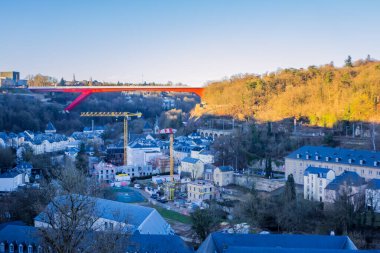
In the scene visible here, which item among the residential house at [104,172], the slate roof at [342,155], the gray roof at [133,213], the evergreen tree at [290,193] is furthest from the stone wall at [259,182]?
the gray roof at [133,213]

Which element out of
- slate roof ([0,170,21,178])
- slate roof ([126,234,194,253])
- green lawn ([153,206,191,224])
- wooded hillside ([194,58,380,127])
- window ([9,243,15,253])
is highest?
wooded hillside ([194,58,380,127])

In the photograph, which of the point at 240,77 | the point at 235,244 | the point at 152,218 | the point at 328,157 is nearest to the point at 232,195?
the point at 328,157

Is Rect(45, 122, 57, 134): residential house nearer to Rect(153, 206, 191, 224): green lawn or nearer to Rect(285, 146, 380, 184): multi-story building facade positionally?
Rect(153, 206, 191, 224): green lawn

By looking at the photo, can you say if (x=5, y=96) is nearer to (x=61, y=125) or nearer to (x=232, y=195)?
(x=61, y=125)

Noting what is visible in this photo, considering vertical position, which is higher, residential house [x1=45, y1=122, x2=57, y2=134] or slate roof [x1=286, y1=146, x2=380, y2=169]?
slate roof [x1=286, y1=146, x2=380, y2=169]

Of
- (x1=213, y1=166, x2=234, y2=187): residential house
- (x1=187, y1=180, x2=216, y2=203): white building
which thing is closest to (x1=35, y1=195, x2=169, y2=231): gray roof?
(x1=187, y1=180, x2=216, y2=203): white building

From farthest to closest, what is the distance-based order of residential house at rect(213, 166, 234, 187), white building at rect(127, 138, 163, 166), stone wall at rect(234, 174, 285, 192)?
white building at rect(127, 138, 163, 166) < residential house at rect(213, 166, 234, 187) < stone wall at rect(234, 174, 285, 192)
